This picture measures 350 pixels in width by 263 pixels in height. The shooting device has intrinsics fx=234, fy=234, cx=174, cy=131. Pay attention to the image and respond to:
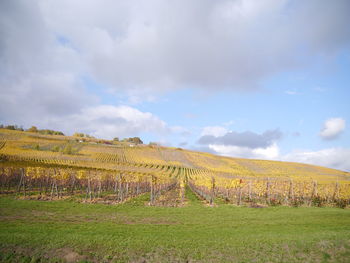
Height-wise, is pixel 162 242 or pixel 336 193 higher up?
pixel 336 193

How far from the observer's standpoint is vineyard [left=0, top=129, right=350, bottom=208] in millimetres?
34344

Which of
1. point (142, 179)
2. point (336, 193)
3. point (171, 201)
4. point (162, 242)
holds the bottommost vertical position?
point (171, 201)

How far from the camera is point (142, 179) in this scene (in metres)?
43.2

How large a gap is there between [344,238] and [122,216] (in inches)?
646

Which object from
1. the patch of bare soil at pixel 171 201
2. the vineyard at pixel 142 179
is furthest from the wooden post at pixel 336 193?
the patch of bare soil at pixel 171 201

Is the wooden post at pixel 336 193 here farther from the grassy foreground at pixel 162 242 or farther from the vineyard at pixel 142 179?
the grassy foreground at pixel 162 242

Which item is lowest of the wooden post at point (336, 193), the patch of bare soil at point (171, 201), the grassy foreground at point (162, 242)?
the patch of bare soil at point (171, 201)

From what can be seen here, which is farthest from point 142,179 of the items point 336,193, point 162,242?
point 336,193

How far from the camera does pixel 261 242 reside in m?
13.4

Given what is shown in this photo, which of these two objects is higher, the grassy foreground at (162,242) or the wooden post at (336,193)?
the wooden post at (336,193)

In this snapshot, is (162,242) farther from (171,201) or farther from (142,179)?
(142,179)

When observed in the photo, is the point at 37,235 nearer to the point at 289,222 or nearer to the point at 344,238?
the point at 344,238

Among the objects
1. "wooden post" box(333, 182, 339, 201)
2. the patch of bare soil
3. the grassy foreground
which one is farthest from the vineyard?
the grassy foreground

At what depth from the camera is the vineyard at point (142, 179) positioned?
113 feet
